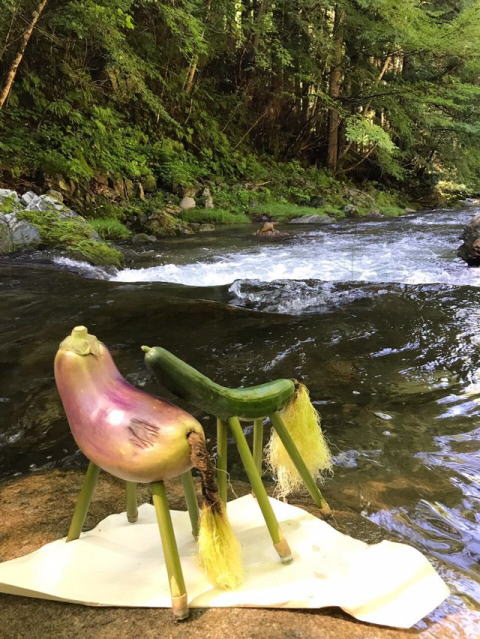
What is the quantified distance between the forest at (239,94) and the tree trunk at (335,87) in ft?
0.20

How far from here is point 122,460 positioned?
0.83 m

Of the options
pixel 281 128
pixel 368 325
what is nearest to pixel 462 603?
Answer: pixel 368 325

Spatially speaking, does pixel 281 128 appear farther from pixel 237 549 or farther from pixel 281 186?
pixel 237 549

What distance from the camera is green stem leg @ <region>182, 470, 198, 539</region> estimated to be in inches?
39.7

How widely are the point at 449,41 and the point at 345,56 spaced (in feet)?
15.5

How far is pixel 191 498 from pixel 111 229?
10305mm

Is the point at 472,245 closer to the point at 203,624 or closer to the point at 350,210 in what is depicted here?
the point at 203,624

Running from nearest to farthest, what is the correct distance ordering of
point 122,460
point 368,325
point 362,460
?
point 122,460
point 362,460
point 368,325

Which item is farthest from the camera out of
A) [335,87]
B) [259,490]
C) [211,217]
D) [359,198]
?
[335,87]

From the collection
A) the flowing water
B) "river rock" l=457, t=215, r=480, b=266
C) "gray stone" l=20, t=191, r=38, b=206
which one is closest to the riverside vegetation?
"gray stone" l=20, t=191, r=38, b=206

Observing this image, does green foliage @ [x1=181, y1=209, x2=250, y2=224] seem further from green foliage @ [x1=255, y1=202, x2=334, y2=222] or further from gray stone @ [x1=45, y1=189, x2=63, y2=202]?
gray stone @ [x1=45, y1=189, x2=63, y2=202]

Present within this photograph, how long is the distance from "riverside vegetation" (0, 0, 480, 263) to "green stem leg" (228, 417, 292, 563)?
23.7 feet

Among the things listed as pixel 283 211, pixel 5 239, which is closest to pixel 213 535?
pixel 5 239

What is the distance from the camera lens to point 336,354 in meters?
3.57
